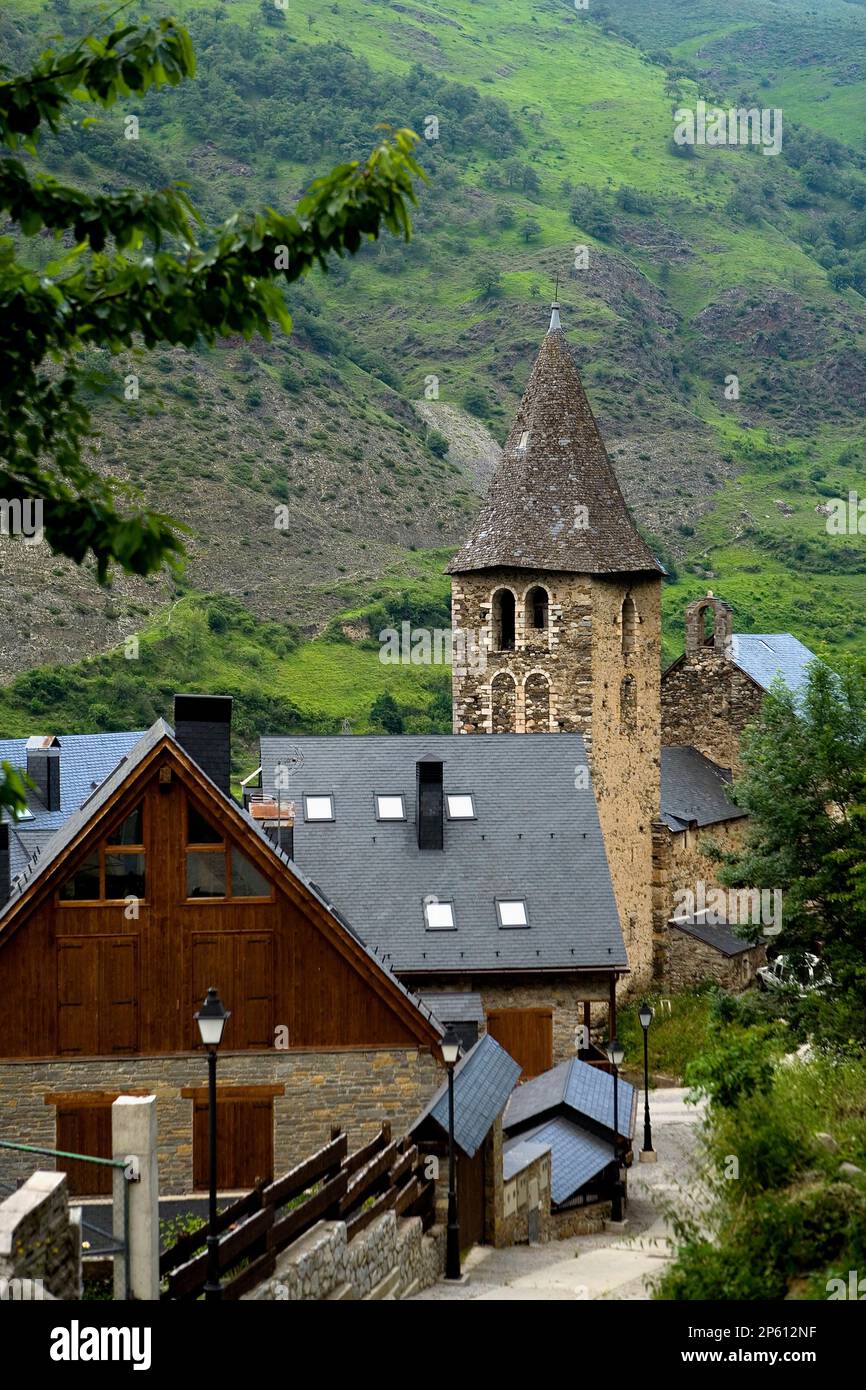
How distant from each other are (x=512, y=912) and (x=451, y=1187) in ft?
38.1

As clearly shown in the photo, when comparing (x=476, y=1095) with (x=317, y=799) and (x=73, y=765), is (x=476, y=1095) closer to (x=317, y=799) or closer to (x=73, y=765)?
(x=317, y=799)

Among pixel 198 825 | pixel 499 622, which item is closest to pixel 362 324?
pixel 499 622

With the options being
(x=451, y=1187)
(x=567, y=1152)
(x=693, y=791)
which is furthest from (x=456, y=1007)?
(x=693, y=791)

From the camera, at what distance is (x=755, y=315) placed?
146750 mm

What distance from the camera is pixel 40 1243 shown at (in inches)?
448

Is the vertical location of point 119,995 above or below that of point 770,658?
below

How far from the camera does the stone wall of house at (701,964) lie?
41344mm

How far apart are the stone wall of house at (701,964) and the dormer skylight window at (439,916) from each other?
12.5 m

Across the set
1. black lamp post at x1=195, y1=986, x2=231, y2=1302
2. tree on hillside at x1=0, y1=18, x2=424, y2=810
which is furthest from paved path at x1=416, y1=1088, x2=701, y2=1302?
tree on hillside at x1=0, y1=18, x2=424, y2=810

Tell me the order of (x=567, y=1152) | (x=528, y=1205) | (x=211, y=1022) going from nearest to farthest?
(x=211, y=1022)
(x=528, y=1205)
(x=567, y=1152)

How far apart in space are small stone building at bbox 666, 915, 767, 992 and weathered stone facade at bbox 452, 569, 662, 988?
58 cm

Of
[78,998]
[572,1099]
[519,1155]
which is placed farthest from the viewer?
[572,1099]

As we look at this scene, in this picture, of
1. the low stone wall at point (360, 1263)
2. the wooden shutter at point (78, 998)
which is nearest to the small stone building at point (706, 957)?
the wooden shutter at point (78, 998)

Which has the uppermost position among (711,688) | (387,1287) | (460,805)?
(711,688)
